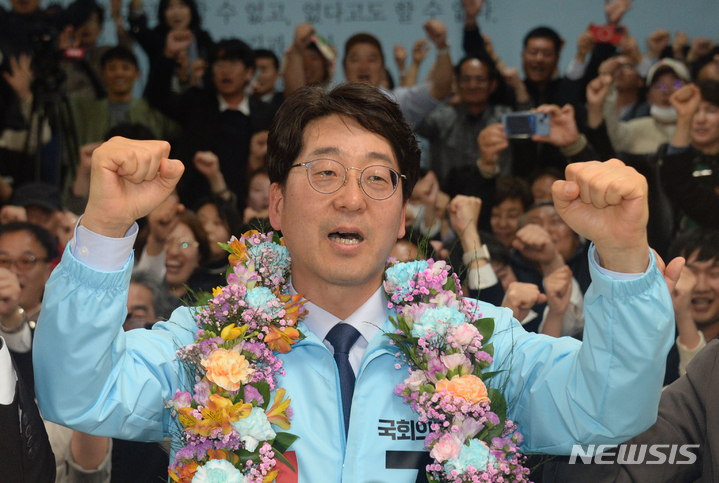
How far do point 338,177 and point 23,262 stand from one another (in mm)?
2692

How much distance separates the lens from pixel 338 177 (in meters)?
2.04

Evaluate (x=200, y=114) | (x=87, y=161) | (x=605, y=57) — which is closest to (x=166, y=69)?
(x=200, y=114)

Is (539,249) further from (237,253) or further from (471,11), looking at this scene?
(237,253)

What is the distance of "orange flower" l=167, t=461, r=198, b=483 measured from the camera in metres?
1.84

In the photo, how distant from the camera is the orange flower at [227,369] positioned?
6.06 feet

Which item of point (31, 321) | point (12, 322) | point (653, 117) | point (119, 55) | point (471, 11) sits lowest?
point (31, 321)

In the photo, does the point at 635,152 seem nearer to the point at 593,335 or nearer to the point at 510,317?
the point at 510,317

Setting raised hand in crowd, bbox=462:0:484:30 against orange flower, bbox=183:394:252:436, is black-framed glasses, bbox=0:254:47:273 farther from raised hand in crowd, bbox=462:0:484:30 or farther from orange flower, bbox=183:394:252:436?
raised hand in crowd, bbox=462:0:484:30

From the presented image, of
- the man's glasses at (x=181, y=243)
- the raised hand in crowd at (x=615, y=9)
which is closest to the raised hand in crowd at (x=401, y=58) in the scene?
the raised hand in crowd at (x=615, y=9)

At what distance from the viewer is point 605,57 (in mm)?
5105

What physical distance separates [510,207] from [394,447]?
2.86 metres

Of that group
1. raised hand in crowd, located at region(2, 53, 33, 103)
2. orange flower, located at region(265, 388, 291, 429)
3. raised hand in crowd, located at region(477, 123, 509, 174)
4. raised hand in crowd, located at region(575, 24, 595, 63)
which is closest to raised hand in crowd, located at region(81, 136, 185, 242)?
orange flower, located at region(265, 388, 291, 429)

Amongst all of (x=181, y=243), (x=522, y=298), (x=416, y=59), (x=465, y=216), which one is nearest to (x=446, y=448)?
(x=522, y=298)

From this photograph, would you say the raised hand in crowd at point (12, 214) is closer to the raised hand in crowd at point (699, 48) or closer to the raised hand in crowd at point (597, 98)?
the raised hand in crowd at point (597, 98)
